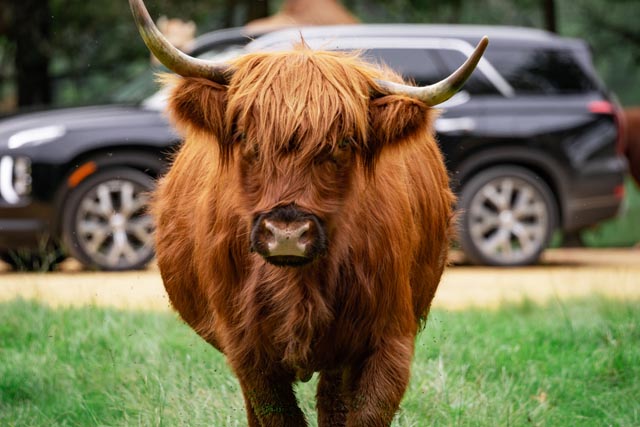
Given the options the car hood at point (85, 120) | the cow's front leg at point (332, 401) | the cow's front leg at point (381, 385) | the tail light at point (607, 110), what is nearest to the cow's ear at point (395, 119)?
the cow's front leg at point (381, 385)

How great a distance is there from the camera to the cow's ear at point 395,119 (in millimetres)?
4332

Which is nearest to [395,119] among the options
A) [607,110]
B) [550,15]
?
[607,110]

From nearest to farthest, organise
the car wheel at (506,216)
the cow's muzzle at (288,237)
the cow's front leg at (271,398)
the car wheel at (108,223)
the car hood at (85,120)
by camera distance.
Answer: the cow's muzzle at (288,237)
the cow's front leg at (271,398)
the car wheel at (108,223)
the car hood at (85,120)
the car wheel at (506,216)

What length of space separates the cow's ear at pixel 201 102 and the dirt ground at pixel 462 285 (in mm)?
3291

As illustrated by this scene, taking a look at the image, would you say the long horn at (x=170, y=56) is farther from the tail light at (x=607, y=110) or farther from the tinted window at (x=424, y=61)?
the tail light at (x=607, y=110)

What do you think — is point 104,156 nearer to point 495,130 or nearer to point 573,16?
point 495,130

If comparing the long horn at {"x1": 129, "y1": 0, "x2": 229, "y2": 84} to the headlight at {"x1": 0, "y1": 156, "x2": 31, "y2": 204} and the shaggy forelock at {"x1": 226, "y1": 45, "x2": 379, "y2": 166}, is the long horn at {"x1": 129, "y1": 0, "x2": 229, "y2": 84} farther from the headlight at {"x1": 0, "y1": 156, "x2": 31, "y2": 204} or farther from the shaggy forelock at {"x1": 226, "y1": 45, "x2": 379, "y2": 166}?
the headlight at {"x1": 0, "y1": 156, "x2": 31, "y2": 204}

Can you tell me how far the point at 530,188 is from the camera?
12.0 m

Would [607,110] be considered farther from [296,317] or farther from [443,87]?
[296,317]

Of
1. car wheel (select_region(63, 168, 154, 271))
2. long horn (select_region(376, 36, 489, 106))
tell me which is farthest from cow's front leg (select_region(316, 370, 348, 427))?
car wheel (select_region(63, 168, 154, 271))

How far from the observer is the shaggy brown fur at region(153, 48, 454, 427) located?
417 centimetres

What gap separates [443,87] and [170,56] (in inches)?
38.4

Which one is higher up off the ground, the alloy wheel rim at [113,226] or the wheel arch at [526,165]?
the wheel arch at [526,165]

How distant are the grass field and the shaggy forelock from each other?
5.30ft
